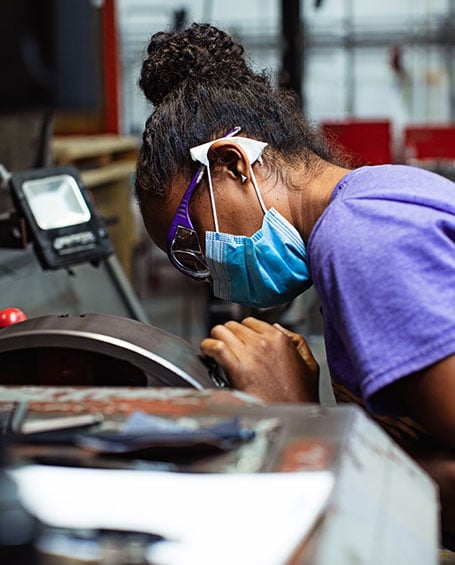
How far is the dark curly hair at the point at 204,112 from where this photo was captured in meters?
1.37

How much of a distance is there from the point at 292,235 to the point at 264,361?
Answer: 10.7 inches

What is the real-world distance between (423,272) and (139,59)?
816 millimetres

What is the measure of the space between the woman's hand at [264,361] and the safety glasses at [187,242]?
230 millimetres

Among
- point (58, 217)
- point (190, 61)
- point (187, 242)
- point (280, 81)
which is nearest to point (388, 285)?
point (187, 242)

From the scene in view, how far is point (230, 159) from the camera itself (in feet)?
4.41

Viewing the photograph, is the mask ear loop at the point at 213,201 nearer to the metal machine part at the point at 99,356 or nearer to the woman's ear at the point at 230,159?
the woman's ear at the point at 230,159

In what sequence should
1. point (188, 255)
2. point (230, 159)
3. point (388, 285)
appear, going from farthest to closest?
1. point (188, 255)
2. point (230, 159)
3. point (388, 285)

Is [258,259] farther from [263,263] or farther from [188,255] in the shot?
[188,255]

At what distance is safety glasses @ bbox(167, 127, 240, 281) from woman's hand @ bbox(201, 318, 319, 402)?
230 mm

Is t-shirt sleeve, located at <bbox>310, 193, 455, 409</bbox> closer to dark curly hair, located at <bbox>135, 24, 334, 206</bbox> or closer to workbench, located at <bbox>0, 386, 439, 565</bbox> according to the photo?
workbench, located at <bbox>0, 386, 439, 565</bbox>

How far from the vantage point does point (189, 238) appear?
142 centimetres

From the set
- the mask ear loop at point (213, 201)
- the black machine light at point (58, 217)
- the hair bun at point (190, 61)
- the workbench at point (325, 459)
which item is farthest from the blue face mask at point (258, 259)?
the black machine light at point (58, 217)

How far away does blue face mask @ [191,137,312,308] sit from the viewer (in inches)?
52.8

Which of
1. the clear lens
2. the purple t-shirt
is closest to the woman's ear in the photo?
the clear lens
